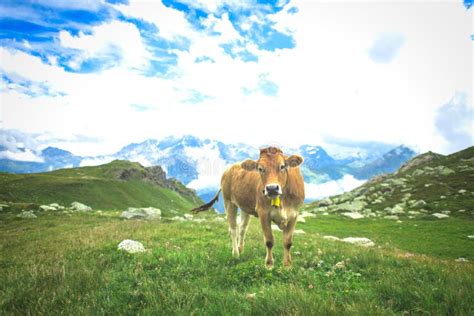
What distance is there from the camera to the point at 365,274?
8617 millimetres

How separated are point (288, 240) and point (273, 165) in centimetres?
264

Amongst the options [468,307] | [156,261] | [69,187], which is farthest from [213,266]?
[69,187]

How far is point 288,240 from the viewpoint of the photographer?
9891 mm

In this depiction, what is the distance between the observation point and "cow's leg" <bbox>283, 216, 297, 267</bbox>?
964 cm

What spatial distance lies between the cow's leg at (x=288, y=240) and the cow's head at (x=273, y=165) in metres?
1.25

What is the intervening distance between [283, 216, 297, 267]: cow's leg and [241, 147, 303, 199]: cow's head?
125cm

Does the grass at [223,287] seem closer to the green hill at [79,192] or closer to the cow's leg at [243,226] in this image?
the cow's leg at [243,226]

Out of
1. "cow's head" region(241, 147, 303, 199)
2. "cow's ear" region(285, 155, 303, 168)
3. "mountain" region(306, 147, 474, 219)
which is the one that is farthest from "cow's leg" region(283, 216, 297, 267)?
"mountain" region(306, 147, 474, 219)

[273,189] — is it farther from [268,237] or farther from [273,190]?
[268,237]

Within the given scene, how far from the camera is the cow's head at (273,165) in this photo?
Answer: 390 inches

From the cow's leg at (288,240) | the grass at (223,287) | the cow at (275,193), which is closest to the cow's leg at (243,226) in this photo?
the cow at (275,193)

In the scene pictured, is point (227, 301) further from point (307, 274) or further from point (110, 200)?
point (110, 200)

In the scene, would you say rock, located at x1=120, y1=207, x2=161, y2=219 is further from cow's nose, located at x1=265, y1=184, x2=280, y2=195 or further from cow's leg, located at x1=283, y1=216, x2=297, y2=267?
cow's nose, located at x1=265, y1=184, x2=280, y2=195

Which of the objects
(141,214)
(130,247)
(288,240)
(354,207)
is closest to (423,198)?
(354,207)
